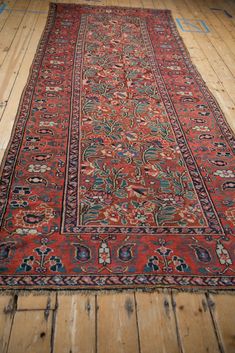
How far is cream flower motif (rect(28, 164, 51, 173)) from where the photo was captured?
2.12 metres

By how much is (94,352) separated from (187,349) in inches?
13.5

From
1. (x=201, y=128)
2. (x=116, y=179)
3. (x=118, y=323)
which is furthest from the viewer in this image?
(x=201, y=128)

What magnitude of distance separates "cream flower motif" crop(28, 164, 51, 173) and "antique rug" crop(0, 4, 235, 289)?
1 cm

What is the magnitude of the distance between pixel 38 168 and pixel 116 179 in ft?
1.52

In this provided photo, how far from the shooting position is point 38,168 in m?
2.13

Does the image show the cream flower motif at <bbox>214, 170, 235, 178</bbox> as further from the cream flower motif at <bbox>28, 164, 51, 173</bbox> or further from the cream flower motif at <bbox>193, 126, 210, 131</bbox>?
the cream flower motif at <bbox>28, 164, 51, 173</bbox>

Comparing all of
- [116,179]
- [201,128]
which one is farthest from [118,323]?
[201,128]

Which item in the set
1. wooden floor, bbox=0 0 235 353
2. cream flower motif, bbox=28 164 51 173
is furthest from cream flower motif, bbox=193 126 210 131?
wooden floor, bbox=0 0 235 353

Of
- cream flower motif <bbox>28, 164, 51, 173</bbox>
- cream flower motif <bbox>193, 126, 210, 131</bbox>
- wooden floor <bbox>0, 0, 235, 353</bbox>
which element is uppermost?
cream flower motif <bbox>193, 126, 210, 131</bbox>

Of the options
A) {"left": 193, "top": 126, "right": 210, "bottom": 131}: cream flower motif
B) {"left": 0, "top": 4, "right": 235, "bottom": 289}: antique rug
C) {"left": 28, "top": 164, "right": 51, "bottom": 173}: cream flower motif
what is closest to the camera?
{"left": 0, "top": 4, "right": 235, "bottom": 289}: antique rug

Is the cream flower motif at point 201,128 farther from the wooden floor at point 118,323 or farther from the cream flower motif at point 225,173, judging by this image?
the wooden floor at point 118,323

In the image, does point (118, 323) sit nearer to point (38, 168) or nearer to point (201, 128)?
point (38, 168)

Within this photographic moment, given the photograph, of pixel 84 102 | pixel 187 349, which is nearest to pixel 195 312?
pixel 187 349

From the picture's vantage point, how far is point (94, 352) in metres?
1.31
